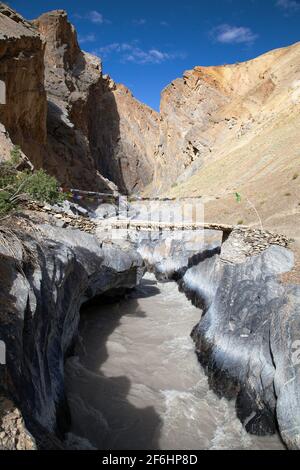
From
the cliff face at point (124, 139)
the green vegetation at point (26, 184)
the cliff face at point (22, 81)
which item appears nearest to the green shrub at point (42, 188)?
the green vegetation at point (26, 184)

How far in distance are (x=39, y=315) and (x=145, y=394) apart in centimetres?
484

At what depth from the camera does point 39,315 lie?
7.85 meters

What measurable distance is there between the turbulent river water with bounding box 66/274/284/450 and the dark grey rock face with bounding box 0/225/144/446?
108 centimetres

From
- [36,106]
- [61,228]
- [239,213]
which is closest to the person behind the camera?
[61,228]

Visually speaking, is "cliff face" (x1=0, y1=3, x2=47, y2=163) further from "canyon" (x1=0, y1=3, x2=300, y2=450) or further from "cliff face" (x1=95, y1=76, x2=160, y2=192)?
"cliff face" (x1=95, y1=76, x2=160, y2=192)

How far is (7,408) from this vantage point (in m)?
4.52

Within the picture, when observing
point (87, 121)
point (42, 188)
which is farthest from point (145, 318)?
point (87, 121)

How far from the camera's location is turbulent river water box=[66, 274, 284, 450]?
890cm

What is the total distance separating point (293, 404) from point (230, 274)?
21.0ft

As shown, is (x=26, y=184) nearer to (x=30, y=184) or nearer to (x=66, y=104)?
(x=30, y=184)

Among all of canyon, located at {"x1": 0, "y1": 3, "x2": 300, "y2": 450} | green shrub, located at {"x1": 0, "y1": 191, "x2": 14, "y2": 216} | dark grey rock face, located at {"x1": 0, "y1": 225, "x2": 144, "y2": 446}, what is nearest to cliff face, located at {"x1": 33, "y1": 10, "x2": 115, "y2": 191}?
canyon, located at {"x1": 0, "y1": 3, "x2": 300, "y2": 450}
